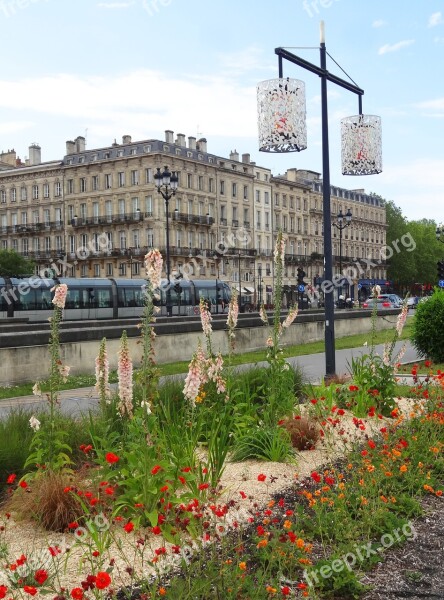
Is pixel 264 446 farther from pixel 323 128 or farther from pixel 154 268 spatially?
pixel 323 128

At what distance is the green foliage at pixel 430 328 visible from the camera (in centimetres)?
1655

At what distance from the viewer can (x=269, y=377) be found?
7.71 m

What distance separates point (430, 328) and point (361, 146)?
27.6 feet

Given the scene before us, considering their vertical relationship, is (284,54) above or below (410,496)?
above

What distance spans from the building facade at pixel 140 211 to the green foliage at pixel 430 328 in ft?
171

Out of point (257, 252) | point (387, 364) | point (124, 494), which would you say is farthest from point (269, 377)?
point (257, 252)

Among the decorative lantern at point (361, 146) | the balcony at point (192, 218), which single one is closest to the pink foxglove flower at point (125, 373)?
the decorative lantern at point (361, 146)

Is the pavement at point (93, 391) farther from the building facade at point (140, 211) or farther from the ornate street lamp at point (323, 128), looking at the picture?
the building facade at point (140, 211)

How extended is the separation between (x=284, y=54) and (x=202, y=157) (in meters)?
67.6

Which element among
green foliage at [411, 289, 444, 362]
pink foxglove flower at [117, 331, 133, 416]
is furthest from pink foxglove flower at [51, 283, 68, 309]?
green foliage at [411, 289, 444, 362]

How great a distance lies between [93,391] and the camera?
41.2 ft

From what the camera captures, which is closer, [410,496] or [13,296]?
[410,496]

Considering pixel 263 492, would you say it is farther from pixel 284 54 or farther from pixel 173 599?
pixel 284 54

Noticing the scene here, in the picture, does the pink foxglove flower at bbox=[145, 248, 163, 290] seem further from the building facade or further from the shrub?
the building facade
